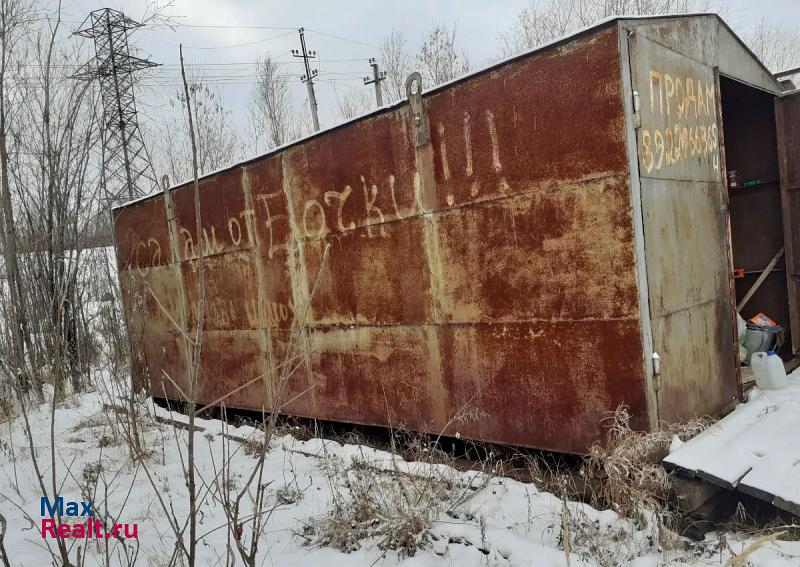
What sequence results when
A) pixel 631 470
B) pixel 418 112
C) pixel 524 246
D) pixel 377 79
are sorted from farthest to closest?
pixel 377 79 < pixel 418 112 < pixel 524 246 < pixel 631 470

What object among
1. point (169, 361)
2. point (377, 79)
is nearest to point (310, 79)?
point (377, 79)

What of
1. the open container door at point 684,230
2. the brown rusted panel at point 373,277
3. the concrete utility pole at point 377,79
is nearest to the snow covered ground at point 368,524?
the open container door at point 684,230

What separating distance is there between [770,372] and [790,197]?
1.76 metres

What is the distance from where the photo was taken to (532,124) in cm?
346

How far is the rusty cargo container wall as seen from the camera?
10.6 ft

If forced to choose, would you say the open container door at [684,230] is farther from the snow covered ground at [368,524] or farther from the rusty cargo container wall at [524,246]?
the snow covered ground at [368,524]

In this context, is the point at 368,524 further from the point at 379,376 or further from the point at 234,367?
the point at 234,367

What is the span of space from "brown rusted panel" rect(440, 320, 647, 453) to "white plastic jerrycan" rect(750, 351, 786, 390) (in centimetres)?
190

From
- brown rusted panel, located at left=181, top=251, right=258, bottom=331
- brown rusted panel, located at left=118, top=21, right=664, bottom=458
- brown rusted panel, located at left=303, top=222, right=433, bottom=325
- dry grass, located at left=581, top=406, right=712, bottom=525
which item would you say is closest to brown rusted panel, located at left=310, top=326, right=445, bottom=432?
brown rusted panel, located at left=118, top=21, right=664, bottom=458

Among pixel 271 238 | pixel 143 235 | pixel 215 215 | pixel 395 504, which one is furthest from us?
pixel 143 235

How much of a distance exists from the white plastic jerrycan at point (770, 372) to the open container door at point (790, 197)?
0.85 meters

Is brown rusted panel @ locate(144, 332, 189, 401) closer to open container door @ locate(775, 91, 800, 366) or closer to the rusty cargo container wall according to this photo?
the rusty cargo container wall

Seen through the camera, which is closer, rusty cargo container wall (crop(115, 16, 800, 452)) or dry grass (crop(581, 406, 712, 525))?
dry grass (crop(581, 406, 712, 525))

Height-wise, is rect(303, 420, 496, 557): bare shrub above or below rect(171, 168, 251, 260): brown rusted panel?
below
